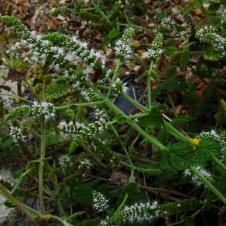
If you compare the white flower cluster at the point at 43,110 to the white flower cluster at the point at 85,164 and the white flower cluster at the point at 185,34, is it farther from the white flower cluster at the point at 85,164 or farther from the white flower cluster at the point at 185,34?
the white flower cluster at the point at 185,34

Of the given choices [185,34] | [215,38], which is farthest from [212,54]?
[185,34]

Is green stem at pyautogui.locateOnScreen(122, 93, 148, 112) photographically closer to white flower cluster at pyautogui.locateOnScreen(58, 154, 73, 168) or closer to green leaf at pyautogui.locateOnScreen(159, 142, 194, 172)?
green leaf at pyautogui.locateOnScreen(159, 142, 194, 172)

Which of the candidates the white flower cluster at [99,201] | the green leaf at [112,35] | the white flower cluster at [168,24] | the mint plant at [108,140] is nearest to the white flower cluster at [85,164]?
the mint plant at [108,140]

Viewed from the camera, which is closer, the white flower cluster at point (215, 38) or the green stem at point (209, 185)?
the green stem at point (209, 185)

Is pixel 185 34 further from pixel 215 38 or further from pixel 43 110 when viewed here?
pixel 43 110

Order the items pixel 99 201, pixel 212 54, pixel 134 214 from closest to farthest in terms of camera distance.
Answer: pixel 134 214 → pixel 99 201 → pixel 212 54

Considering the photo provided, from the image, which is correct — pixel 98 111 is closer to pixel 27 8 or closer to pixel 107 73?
pixel 107 73

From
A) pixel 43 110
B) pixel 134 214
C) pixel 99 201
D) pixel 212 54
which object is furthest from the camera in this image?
pixel 212 54

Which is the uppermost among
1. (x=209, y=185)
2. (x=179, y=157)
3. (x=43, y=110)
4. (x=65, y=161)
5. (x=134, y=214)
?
(x=43, y=110)

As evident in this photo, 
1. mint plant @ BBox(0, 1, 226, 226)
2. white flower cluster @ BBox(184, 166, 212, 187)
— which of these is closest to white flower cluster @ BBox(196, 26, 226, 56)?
mint plant @ BBox(0, 1, 226, 226)

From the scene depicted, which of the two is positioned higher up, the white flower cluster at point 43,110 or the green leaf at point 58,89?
the green leaf at point 58,89

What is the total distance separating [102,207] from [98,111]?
33 cm

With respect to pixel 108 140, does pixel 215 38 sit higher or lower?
higher

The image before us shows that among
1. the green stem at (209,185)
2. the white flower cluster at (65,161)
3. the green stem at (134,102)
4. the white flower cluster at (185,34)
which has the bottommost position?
the white flower cluster at (65,161)
